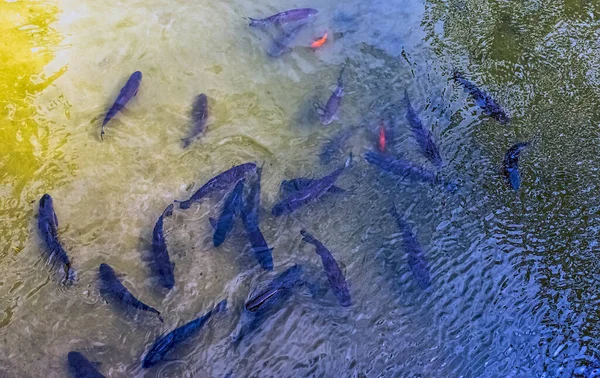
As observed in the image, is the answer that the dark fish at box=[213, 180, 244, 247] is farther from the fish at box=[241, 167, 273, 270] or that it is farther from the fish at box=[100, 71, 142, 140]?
the fish at box=[100, 71, 142, 140]

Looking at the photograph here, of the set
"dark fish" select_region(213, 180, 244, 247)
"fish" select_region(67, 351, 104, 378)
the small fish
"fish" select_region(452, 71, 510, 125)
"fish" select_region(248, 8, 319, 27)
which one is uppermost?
"fish" select_region(248, 8, 319, 27)

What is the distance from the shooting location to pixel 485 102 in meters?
5.00

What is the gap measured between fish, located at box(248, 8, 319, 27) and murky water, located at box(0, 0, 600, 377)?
0.19 m

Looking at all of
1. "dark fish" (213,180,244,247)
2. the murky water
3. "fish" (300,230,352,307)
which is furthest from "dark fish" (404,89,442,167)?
"dark fish" (213,180,244,247)

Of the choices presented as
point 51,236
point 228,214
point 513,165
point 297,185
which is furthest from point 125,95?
point 513,165

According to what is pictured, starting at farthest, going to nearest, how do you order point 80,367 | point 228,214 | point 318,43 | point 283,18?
point 283,18 < point 318,43 < point 228,214 < point 80,367

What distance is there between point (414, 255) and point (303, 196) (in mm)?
1115

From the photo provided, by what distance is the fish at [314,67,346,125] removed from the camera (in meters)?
4.82

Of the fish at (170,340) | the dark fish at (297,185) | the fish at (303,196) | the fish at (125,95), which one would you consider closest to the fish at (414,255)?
the dark fish at (297,185)

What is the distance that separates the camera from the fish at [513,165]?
4.40m

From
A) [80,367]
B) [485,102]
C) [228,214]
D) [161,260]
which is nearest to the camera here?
[80,367]

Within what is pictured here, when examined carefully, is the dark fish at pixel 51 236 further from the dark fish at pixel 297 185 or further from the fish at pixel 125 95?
the dark fish at pixel 297 185

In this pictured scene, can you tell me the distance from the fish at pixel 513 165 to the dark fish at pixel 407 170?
0.55 metres

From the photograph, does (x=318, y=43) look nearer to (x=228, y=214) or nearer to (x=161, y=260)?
(x=228, y=214)
